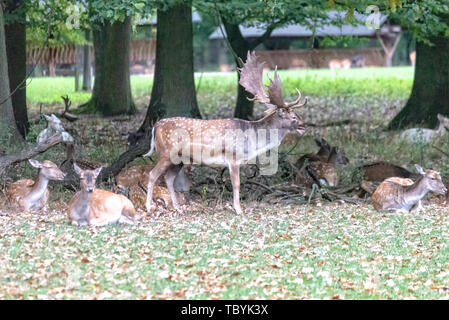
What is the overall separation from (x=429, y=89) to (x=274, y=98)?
7139 millimetres

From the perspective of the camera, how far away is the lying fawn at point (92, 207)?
9.51m

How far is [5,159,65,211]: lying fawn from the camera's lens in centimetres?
1065

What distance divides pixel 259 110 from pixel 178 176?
1196 cm

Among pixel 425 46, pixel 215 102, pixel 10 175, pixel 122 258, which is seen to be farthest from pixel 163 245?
pixel 215 102

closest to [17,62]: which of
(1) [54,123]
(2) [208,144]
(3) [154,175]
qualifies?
(1) [54,123]

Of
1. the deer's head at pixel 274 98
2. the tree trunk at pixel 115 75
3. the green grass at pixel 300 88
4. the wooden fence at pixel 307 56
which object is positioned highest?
the deer's head at pixel 274 98

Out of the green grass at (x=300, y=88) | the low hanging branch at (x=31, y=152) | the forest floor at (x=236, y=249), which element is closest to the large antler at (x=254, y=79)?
the forest floor at (x=236, y=249)

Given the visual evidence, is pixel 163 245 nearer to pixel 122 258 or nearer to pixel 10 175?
pixel 122 258

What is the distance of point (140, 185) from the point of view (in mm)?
11320

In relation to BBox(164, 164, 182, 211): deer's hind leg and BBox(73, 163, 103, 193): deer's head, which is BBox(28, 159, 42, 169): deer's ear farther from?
BBox(164, 164, 182, 211): deer's hind leg

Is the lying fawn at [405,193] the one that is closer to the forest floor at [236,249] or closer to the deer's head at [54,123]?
the forest floor at [236,249]

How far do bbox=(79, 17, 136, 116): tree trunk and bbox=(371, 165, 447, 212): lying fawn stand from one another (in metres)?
11.0

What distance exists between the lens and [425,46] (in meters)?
18.0

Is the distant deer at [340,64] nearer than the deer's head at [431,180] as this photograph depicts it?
No
